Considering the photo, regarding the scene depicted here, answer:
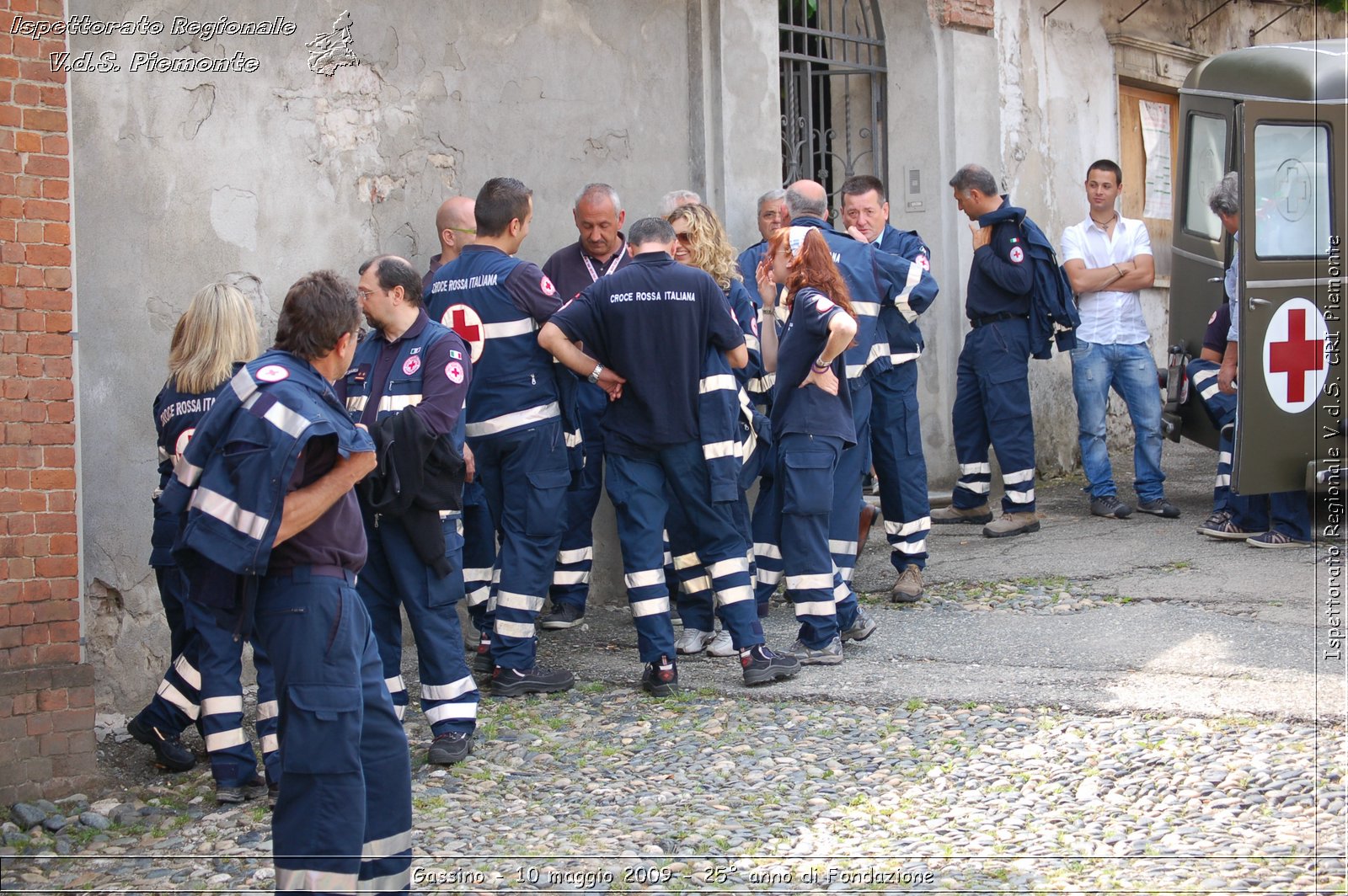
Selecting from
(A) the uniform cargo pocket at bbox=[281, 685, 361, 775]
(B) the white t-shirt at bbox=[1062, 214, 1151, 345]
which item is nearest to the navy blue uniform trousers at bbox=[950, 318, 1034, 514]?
(B) the white t-shirt at bbox=[1062, 214, 1151, 345]

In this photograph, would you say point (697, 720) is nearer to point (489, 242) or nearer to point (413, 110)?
point (489, 242)

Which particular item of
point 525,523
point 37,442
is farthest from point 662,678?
point 37,442

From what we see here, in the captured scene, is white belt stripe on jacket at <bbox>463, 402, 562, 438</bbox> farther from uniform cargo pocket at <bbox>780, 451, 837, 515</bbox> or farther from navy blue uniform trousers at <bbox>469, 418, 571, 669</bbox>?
uniform cargo pocket at <bbox>780, 451, 837, 515</bbox>

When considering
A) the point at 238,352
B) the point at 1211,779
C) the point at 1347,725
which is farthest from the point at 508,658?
the point at 1347,725

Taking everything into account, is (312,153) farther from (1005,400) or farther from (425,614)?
(1005,400)

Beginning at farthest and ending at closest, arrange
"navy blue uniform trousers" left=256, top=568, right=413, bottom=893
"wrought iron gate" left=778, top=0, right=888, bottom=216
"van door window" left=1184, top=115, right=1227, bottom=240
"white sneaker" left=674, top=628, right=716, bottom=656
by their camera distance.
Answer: "wrought iron gate" left=778, top=0, right=888, bottom=216
"van door window" left=1184, top=115, right=1227, bottom=240
"white sneaker" left=674, top=628, right=716, bottom=656
"navy blue uniform trousers" left=256, top=568, right=413, bottom=893

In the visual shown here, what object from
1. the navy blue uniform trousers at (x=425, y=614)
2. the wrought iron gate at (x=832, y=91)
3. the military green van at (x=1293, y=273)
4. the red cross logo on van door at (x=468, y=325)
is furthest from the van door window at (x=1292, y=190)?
the navy blue uniform trousers at (x=425, y=614)

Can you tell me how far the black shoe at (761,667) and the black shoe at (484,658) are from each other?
3.96 ft

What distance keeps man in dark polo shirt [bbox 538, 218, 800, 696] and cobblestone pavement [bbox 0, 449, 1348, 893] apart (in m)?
0.26

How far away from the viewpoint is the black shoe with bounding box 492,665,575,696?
19.4 ft

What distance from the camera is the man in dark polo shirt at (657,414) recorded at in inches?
229

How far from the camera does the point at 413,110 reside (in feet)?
23.0

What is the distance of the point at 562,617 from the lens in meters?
7.22

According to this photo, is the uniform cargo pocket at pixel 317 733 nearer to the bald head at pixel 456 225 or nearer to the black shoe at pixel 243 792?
the black shoe at pixel 243 792
